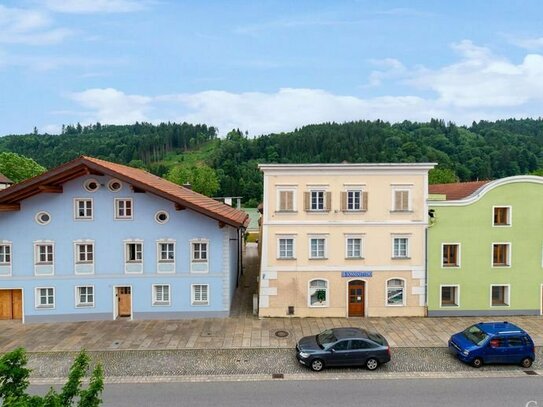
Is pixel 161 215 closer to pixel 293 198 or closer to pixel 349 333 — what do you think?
pixel 293 198

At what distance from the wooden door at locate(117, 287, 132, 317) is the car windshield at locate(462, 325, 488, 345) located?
1903 cm

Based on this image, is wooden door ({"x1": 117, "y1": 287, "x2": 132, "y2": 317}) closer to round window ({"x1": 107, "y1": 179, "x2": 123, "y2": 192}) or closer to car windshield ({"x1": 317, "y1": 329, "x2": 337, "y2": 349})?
round window ({"x1": 107, "y1": 179, "x2": 123, "y2": 192})

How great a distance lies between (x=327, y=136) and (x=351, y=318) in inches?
4617

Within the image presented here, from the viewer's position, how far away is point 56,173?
2144 cm

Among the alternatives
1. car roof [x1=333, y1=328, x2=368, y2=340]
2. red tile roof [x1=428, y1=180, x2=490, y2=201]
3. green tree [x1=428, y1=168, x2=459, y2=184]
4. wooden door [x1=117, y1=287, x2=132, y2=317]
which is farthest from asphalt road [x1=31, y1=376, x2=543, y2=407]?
green tree [x1=428, y1=168, x2=459, y2=184]

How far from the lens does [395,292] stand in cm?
2411

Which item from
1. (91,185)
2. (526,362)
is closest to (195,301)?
(91,185)

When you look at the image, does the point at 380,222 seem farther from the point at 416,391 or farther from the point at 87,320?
the point at 87,320

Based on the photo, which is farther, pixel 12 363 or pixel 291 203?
pixel 291 203

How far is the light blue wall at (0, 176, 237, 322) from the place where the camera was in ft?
74.7

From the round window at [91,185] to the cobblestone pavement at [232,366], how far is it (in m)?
9.19

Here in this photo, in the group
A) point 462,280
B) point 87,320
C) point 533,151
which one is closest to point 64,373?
point 87,320

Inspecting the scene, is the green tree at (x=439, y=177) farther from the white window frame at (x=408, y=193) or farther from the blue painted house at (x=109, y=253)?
the blue painted house at (x=109, y=253)

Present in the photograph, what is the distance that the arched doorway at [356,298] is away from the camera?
79.1 feet
